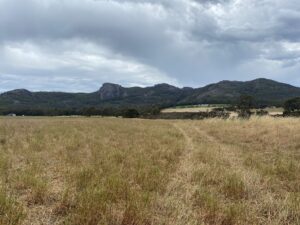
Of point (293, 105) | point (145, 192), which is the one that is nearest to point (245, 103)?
point (293, 105)

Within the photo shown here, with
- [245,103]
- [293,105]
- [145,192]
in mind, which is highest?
[245,103]

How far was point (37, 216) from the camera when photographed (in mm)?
5258

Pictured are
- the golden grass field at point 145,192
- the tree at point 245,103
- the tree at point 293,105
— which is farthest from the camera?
the tree at point 293,105

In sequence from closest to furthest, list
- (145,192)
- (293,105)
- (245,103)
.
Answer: (145,192)
(245,103)
(293,105)

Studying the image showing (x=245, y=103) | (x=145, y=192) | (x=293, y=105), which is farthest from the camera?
(x=293, y=105)

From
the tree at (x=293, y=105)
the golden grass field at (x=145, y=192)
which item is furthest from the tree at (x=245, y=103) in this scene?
the golden grass field at (x=145, y=192)

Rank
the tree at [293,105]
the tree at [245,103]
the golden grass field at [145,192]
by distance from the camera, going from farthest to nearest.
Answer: the tree at [293,105] < the tree at [245,103] < the golden grass field at [145,192]

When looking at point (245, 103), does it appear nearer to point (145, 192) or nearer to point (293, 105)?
point (293, 105)

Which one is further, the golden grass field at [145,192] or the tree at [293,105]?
the tree at [293,105]

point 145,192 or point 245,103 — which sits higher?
point 245,103

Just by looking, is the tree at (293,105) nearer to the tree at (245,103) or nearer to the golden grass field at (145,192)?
the tree at (245,103)

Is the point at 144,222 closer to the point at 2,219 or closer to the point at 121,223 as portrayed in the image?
the point at 121,223

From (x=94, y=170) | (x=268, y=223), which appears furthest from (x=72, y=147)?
(x=268, y=223)

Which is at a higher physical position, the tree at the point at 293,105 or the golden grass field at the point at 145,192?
the tree at the point at 293,105
